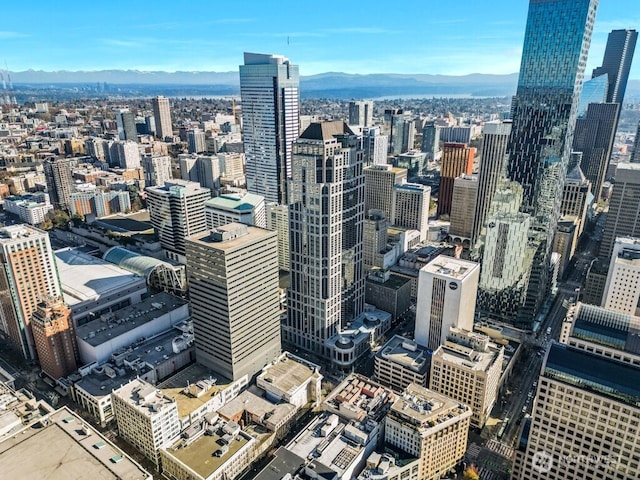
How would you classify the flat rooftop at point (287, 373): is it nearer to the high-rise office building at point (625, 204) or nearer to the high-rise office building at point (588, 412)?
the high-rise office building at point (588, 412)

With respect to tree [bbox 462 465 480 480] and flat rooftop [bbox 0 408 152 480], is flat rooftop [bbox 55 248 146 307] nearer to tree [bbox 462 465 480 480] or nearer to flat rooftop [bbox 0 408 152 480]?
flat rooftop [bbox 0 408 152 480]

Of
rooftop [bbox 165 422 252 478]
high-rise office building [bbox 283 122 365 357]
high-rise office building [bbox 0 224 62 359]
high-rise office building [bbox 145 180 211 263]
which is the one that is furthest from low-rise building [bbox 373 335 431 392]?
high-rise office building [bbox 145 180 211 263]

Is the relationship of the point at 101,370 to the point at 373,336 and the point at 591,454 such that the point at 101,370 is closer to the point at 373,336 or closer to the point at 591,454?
the point at 373,336

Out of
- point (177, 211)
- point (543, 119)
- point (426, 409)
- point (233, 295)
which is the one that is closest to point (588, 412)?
point (426, 409)

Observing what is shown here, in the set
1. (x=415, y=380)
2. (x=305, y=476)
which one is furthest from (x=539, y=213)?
(x=305, y=476)

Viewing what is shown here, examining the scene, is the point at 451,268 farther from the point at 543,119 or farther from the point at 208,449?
the point at 208,449
